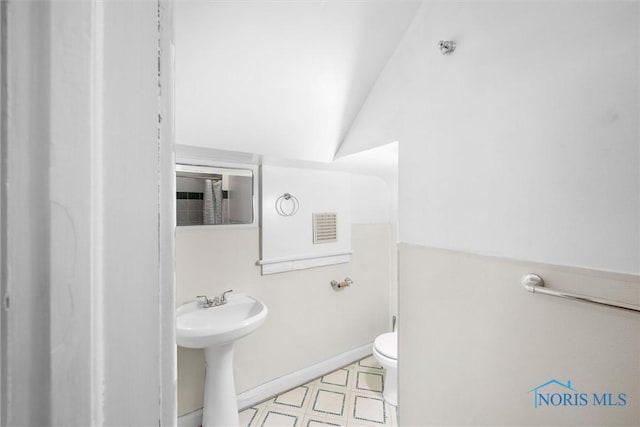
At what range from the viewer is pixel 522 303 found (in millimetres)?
871

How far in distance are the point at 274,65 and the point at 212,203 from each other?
948mm

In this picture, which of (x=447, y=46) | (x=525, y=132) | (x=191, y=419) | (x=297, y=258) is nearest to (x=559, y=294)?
(x=525, y=132)

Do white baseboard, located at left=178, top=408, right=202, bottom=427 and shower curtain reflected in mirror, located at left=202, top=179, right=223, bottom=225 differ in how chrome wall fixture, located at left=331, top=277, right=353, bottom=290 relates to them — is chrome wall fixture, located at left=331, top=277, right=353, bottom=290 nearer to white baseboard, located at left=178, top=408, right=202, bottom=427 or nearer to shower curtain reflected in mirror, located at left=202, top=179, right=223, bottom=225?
shower curtain reflected in mirror, located at left=202, top=179, right=223, bottom=225

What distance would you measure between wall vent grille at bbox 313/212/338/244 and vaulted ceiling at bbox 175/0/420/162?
79 centimetres

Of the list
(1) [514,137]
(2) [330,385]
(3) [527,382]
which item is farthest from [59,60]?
(2) [330,385]

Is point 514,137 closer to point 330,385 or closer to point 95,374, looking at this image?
point 95,374

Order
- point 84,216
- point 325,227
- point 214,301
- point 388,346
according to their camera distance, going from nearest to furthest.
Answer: point 84,216 < point 214,301 < point 388,346 < point 325,227

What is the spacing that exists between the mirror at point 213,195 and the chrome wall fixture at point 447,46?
1.31 m

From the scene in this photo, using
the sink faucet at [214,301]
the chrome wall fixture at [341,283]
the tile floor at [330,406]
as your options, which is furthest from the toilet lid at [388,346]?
the sink faucet at [214,301]

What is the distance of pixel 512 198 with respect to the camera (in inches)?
35.2

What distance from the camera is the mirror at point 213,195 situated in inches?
66.1

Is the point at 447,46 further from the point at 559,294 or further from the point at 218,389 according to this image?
the point at 218,389

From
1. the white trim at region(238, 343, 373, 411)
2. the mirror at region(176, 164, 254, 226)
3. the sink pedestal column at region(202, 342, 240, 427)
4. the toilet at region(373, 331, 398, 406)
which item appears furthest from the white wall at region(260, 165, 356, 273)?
the white trim at region(238, 343, 373, 411)

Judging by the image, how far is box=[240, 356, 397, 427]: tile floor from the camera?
5.68ft
